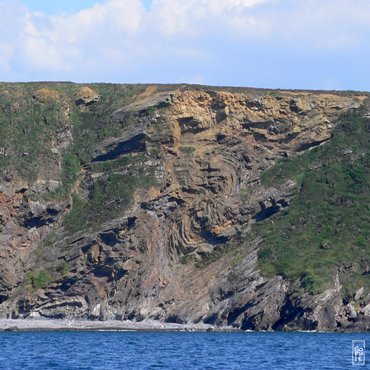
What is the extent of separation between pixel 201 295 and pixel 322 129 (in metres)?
22.8

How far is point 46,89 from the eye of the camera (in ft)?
367

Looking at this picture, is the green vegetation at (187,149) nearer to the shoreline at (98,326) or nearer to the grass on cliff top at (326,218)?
the grass on cliff top at (326,218)

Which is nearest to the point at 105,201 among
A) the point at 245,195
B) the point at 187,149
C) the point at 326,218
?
the point at 187,149

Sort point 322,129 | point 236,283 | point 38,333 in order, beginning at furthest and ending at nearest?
point 322,129 < point 236,283 < point 38,333

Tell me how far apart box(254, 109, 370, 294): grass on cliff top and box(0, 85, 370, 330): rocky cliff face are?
86 centimetres

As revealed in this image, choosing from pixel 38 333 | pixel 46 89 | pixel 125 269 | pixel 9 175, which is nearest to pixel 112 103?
pixel 46 89

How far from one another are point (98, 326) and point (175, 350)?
74.5ft

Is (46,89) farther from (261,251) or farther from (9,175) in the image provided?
(261,251)

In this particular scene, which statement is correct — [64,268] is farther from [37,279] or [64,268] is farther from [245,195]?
[245,195]

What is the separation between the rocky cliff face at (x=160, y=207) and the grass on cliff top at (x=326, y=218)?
856 mm

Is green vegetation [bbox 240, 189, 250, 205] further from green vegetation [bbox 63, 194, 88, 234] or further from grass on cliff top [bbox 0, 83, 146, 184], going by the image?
green vegetation [bbox 63, 194, 88, 234]

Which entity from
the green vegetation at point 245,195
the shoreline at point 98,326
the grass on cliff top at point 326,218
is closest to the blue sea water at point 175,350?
the shoreline at point 98,326

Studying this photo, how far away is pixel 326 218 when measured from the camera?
3952 inches

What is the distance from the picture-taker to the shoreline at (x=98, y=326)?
300 feet
